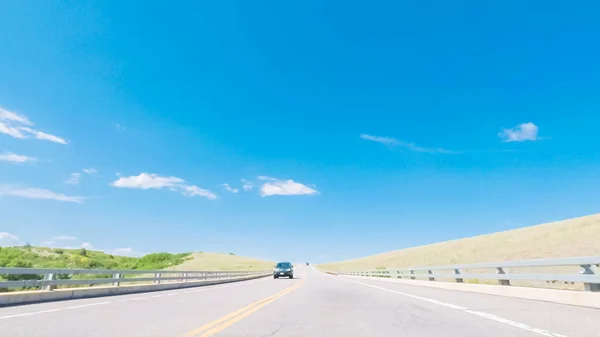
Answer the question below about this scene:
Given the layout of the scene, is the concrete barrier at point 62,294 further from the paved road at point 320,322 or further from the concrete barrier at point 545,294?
the concrete barrier at point 545,294

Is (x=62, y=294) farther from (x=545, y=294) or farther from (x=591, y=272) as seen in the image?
(x=591, y=272)

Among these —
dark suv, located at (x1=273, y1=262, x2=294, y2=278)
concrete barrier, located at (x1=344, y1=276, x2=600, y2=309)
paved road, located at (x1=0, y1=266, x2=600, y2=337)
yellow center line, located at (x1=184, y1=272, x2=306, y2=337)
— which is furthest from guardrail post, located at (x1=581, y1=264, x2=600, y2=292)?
dark suv, located at (x1=273, y1=262, x2=294, y2=278)

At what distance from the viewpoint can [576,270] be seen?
25672 mm

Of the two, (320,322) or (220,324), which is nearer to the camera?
(220,324)

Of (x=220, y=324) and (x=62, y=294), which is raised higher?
(x=62, y=294)

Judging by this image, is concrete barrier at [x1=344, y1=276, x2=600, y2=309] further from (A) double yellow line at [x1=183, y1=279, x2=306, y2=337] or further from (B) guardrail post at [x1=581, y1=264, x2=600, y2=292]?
(A) double yellow line at [x1=183, y1=279, x2=306, y2=337]

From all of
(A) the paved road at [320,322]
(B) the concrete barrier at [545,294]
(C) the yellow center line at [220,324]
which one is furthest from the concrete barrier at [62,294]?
(B) the concrete barrier at [545,294]

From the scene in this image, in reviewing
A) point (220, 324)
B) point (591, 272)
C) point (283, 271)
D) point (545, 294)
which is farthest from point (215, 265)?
point (220, 324)

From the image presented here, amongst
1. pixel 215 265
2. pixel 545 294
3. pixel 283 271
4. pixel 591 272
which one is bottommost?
pixel 545 294

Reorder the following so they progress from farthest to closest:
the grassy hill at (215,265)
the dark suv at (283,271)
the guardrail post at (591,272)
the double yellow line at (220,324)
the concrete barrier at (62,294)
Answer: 1. the grassy hill at (215,265)
2. the dark suv at (283,271)
3. the concrete barrier at (62,294)
4. the guardrail post at (591,272)
5. the double yellow line at (220,324)

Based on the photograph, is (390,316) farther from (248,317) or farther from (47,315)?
(47,315)

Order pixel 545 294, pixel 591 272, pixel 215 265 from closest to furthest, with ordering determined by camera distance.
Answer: pixel 591 272 → pixel 545 294 → pixel 215 265

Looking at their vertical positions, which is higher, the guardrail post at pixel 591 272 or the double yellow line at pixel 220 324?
the guardrail post at pixel 591 272

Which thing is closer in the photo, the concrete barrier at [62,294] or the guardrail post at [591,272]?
the guardrail post at [591,272]
